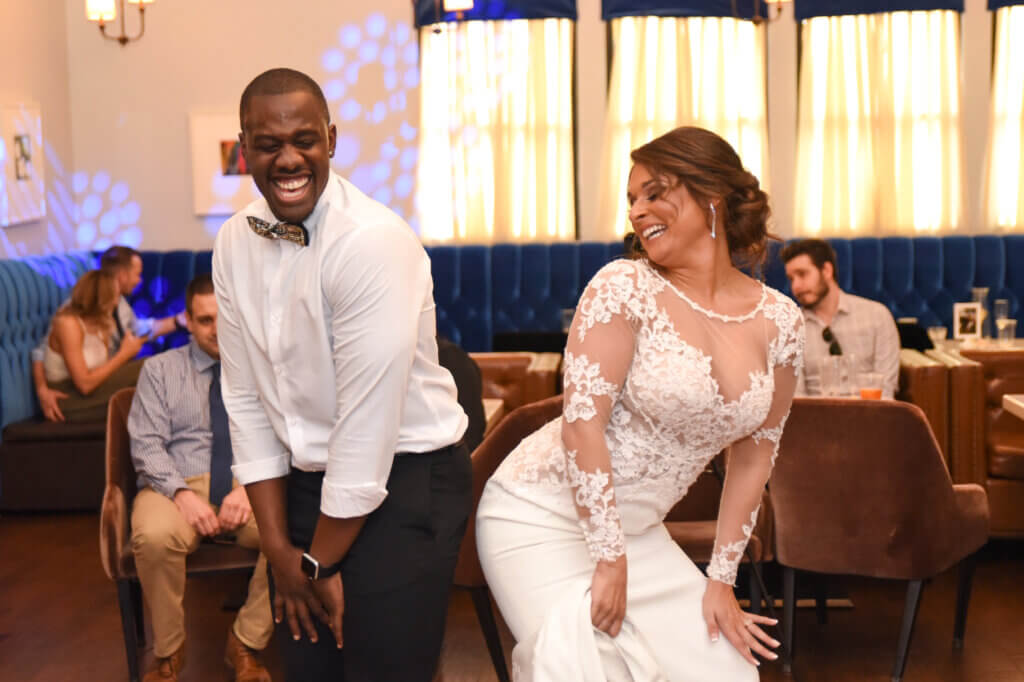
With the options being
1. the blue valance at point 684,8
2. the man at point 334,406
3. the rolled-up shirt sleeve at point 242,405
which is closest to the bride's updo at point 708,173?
the man at point 334,406

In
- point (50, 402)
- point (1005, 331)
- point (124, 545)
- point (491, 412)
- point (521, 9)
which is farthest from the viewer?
point (521, 9)

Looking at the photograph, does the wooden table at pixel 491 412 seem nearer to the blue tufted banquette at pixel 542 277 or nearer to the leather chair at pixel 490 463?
the leather chair at pixel 490 463

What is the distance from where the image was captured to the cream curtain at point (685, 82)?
844cm

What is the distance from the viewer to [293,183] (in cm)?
183

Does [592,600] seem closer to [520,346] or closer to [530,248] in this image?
[520,346]

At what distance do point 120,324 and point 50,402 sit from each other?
67 cm

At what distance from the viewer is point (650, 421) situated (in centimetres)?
223

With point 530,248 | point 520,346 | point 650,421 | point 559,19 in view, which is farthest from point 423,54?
point 650,421

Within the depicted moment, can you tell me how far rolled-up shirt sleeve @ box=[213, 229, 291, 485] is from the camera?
1985 mm

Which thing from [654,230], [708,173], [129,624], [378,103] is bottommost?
[129,624]

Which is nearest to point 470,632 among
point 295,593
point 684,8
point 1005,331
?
point 295,593

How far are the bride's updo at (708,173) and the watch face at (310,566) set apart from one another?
0.91 metres

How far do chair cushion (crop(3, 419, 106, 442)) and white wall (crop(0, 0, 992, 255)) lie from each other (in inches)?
84.8

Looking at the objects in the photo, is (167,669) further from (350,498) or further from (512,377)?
(512,377)
